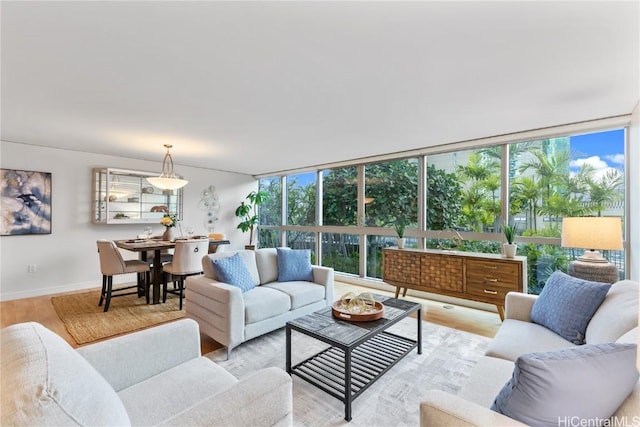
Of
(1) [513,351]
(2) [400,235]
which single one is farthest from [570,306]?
(2) [400,235]

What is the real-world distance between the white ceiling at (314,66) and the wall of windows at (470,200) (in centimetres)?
55

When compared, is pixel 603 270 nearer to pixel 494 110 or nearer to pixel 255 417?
pixel 494 110

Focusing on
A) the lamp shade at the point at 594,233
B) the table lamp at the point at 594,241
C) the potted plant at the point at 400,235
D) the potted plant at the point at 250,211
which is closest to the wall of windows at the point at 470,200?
the potted plant at the point at 400,235

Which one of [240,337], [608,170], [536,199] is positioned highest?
[608,170]

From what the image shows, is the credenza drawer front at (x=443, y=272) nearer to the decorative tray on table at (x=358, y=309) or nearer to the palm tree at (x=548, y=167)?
the palm tree at (x=548, y=167)

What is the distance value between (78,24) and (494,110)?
3283 millimetres

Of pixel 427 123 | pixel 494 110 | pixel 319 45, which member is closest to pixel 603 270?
pixel 494 110

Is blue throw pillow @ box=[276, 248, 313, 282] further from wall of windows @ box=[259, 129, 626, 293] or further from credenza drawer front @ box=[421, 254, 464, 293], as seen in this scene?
wall of windows @ box=[259, 129, 626, 293]

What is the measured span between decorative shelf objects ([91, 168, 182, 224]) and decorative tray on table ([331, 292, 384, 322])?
4.45 metres

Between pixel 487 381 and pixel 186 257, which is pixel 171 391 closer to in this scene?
pixel 487 381

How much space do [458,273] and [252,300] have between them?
8.23 ft

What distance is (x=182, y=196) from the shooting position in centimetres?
598

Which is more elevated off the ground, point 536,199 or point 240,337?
point 536,199

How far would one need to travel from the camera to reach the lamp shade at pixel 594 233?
2496 millimetres
